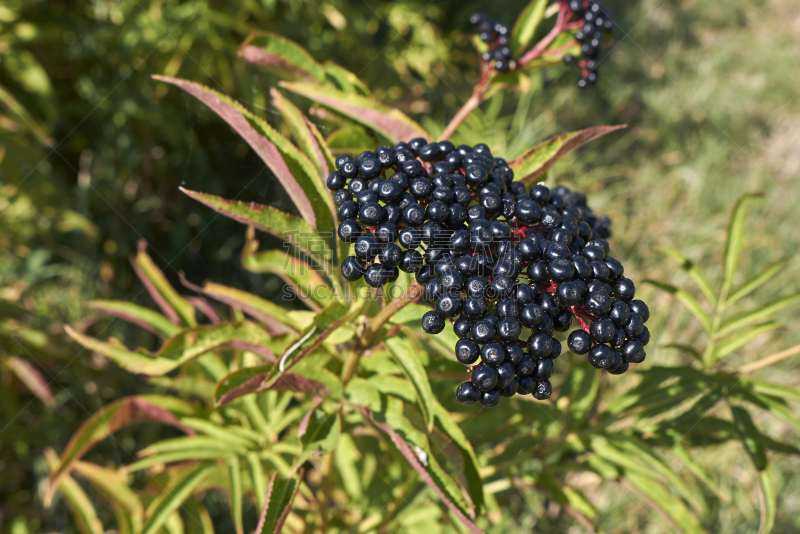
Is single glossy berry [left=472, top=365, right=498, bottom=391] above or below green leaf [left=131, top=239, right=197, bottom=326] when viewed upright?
above

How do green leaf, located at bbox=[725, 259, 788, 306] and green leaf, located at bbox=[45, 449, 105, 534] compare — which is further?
green leaf, located at bbox=[45, 449, 105, 534]

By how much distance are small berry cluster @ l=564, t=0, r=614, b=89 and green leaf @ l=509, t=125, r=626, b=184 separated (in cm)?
79

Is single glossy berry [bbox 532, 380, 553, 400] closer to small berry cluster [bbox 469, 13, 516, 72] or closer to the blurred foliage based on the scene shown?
small berry cluster [bbox 469, 13, 516, 72]

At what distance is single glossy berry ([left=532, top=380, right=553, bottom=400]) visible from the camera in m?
1.60

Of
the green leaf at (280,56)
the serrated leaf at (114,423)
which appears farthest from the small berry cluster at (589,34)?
the serrated leaf at (114,423)

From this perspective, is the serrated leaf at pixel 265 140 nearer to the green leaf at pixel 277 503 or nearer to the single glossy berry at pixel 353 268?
the single glossy berry at pixel 353 268

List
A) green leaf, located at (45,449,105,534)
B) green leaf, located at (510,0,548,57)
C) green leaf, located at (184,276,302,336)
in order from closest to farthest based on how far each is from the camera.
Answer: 1. green leaf, located at (184,276,302,336)
2. green leaf, located at (510,0,548,57)
3. green leaf, located at (45,449,105,534)

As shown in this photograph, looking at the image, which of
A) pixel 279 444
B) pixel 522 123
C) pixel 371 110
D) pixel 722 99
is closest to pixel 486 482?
pixel 279 444

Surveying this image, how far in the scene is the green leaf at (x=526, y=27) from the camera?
2.57m

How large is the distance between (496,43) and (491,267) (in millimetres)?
1549

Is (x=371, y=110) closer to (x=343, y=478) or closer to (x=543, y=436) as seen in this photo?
(x=543, y=436)

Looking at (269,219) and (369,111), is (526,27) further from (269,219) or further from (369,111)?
(269,219)

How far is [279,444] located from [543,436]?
1273 millimetres

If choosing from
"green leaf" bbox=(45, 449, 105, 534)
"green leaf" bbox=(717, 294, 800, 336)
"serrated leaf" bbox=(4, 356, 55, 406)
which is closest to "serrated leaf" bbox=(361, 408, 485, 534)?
"green leaf" bbox=(717, 294, 800, 336)
